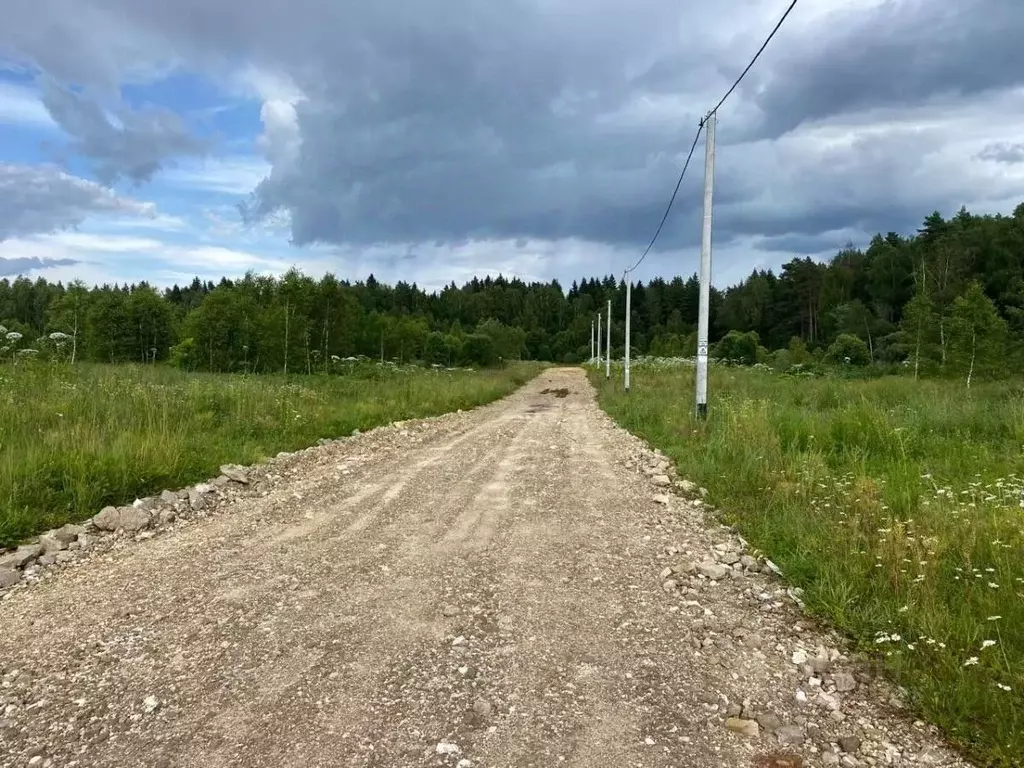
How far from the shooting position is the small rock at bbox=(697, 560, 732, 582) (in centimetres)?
529

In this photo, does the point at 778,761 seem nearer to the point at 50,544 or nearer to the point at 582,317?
the point at 50,544

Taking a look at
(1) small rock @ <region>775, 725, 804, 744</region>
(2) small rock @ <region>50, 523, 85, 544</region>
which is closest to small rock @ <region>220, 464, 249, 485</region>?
(2) small rock @ <region>50, 523, 85, 544</region>

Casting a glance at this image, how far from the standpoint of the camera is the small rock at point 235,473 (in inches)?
340

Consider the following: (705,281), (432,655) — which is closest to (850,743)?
(432,655)

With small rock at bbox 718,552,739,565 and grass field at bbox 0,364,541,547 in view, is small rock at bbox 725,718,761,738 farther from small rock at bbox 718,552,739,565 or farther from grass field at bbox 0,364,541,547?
grass field at bbox 0,364,541,547

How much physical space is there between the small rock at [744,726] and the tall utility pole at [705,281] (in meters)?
10.8

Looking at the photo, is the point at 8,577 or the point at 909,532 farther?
the point at 909,532

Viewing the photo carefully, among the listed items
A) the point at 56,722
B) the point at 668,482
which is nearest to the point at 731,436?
the point at 668,482

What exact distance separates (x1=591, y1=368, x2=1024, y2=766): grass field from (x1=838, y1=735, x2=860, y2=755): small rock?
0.45 m

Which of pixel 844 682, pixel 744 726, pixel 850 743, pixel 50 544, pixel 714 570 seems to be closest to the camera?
pixel 850 743

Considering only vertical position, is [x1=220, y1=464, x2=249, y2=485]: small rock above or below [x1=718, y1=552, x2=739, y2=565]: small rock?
above

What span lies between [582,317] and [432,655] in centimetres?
12287

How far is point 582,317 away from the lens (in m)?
125

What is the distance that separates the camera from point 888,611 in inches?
167
